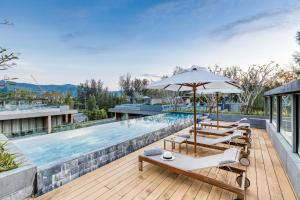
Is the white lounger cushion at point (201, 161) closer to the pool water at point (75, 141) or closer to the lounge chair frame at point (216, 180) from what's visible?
the lounge chair frame at point (216, 180)

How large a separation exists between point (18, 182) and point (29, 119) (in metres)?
17.5

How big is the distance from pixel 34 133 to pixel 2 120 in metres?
4.64

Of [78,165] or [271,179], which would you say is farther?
[78,165]

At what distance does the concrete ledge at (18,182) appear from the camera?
2.62 metres

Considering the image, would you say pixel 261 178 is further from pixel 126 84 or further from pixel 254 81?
pixel 126 84

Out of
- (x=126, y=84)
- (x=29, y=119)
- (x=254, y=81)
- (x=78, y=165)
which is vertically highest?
(x=126, y=84)

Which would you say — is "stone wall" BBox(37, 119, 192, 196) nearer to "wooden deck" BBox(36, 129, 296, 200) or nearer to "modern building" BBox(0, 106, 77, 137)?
"wooden deck" BBox(36, 129, 296, 200)

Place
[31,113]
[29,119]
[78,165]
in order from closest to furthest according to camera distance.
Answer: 1. [78,165]
2. [31,113]
3. [29,119]

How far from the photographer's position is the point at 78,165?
3.81m

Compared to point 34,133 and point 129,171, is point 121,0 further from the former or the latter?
point 34,133

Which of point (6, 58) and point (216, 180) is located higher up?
point (6, 58)

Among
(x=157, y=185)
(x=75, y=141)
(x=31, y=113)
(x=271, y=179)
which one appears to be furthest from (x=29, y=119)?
(x=271, y=179)

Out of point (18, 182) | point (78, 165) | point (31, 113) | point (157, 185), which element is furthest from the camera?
point (31, 113)

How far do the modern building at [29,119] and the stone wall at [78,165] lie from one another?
10171 mm
